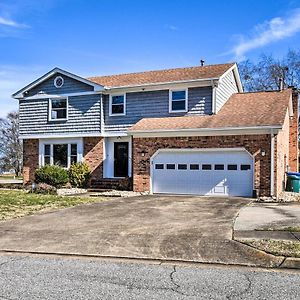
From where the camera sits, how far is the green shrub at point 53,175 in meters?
21.2

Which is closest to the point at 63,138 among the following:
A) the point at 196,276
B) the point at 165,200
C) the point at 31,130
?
the point at 31,130

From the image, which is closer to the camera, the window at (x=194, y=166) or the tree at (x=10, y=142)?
the window at (x=194, y=166)

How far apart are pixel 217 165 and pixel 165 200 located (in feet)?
10.9

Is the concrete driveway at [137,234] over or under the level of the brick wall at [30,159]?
under

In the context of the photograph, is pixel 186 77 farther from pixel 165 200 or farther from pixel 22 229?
pixel 22 229

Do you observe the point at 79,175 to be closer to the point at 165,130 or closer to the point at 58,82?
the point at 58,82

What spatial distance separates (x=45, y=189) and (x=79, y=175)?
2.66 m

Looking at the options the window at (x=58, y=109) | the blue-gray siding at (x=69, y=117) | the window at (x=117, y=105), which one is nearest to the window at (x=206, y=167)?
the window at (x=117, y=105)

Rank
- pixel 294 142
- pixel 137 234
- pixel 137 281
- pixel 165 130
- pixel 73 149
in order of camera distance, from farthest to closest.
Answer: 1. pixel 294 142
2. pixel 73 149
3. pixel 165 130
4. pixel 137 234
5. pixel 137 281

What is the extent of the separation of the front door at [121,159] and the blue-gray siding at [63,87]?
3676 mm

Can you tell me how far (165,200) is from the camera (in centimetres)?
1608

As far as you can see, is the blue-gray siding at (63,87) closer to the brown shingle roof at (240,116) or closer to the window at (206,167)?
the brown shingle roof at (240,116)

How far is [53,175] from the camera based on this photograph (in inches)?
836

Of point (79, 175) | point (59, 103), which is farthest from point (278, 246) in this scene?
point (59, 103)
